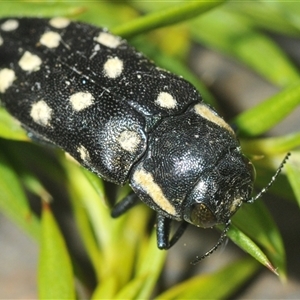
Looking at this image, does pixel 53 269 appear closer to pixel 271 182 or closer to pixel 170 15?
pixel 271 182

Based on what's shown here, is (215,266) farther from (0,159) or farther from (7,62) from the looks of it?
(7,62)

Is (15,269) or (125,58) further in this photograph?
(15,269)

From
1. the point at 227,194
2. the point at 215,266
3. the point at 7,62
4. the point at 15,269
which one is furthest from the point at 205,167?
the point at 15,269

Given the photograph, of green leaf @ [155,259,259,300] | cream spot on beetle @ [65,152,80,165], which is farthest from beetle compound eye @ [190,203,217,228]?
cream spot on beetle @ [65,152,80,165]

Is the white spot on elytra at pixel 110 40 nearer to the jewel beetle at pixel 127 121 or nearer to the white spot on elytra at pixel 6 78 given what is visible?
the jewel beetle at pixel 127 121

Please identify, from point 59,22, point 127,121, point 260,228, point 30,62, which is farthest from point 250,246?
point 59,22

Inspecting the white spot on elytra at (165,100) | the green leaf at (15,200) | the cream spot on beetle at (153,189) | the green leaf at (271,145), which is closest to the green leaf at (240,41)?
the green leaf at (271,145)

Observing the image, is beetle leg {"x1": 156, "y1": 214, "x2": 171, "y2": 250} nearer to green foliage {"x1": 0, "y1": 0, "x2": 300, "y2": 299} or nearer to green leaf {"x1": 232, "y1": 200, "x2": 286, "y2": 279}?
green foliage {"x1": 0, "y1": 0, "x2": 300, "y2": 299}
